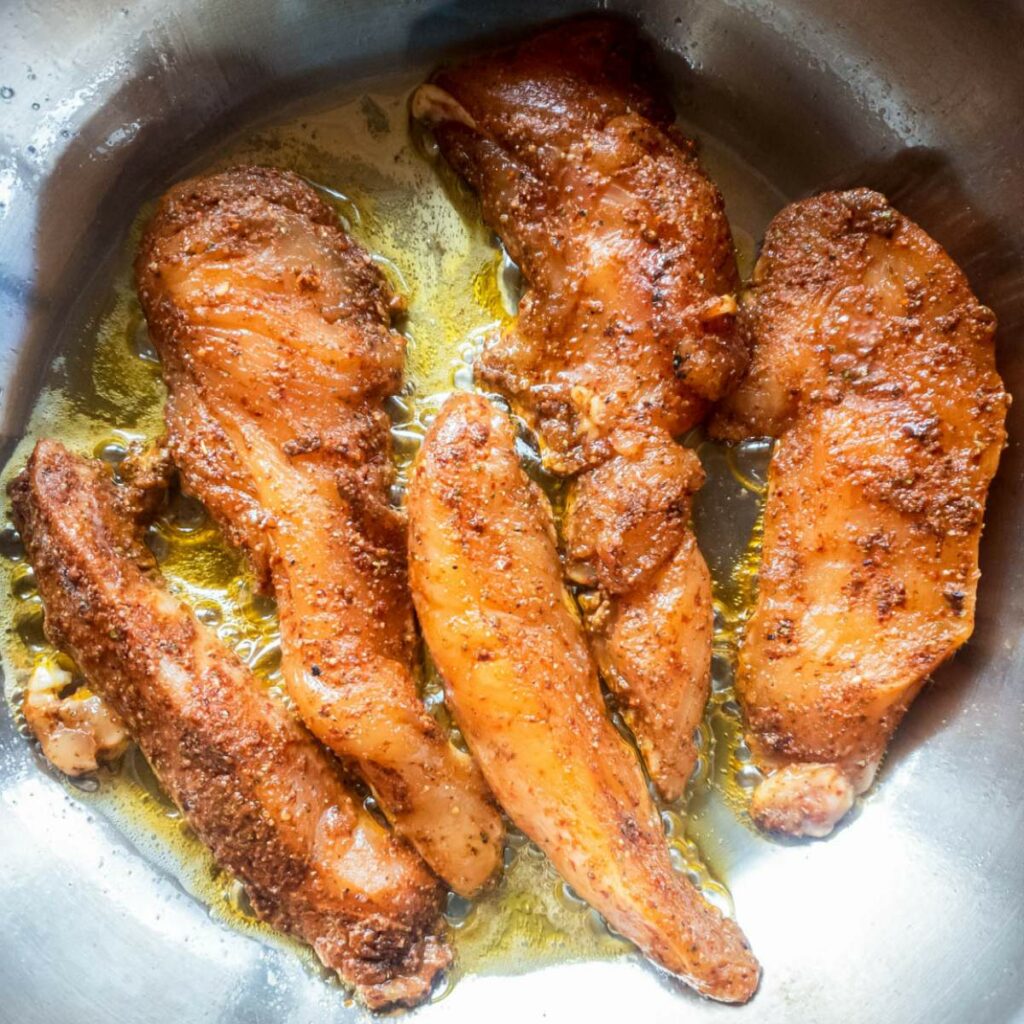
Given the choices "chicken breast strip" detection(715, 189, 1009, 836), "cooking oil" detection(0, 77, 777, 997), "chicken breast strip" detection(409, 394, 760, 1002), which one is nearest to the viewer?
"chicken breast strip" detection(409, 394, 760, 1002)

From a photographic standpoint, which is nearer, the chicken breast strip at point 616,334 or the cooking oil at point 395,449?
the chicken breast strip at point 616,334

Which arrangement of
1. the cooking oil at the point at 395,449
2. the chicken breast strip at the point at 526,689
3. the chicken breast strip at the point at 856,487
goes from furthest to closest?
the cooking oil at the point at 395,449
the chicken breast strip at the point at 856,487
the chicken breast strip at the point at 526,689

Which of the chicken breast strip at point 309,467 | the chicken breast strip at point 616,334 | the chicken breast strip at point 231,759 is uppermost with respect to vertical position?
the chicken breast strip at point 616,334

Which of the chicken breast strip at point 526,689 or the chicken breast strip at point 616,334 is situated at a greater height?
the chicken breast strip at point 616,334

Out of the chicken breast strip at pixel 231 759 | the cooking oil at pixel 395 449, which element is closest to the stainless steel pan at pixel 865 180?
the cooking oil at pixel 395 449

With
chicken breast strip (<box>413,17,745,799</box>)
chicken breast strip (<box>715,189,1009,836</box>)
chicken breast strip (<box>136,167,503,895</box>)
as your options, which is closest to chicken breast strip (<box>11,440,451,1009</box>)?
chicken breast strip (<box>136,167,503,895</box>)

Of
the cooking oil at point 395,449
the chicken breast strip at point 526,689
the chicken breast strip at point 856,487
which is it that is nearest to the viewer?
the chicken breast strip at point 526,689

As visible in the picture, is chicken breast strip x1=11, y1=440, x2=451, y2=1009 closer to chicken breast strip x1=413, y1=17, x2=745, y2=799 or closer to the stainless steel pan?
the stainless steel pan

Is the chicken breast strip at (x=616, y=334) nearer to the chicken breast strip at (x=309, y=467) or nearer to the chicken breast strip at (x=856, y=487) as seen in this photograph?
the chicken breast strip at (x=856, y=487)
